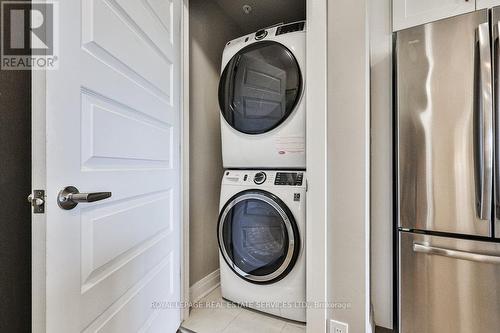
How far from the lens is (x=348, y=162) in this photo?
3.73ft

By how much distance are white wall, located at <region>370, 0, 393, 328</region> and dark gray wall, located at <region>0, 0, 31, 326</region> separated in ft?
5.40

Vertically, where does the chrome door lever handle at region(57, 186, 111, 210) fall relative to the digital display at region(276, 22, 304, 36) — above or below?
below

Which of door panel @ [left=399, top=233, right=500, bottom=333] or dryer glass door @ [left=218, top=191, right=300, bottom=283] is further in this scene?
dryer glass door @ [left=218, top=191, right=300, bottom=283]

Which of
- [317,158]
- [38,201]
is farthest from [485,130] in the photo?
[38,201]

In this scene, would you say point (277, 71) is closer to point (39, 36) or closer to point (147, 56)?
point (147, 56)

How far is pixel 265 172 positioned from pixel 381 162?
0.73 metres

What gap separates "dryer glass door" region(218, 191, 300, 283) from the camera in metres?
1.40

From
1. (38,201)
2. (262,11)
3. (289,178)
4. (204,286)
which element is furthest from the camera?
(262,11)

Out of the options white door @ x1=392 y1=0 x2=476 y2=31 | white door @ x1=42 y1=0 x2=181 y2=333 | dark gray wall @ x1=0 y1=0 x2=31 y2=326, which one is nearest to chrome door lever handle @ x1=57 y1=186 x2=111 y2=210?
white door @ x1=42 y1=0 x2=181 y2=333

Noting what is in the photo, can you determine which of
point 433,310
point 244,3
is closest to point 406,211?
point 433,310

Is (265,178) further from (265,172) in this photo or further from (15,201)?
(15,201)

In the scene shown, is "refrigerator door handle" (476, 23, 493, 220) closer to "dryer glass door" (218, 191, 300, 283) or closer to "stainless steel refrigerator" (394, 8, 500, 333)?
"stainless steel refrigerator" (394, 8, 500, 333)

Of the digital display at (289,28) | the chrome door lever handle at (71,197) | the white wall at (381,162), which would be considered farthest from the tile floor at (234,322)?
the digital display at (289,28)

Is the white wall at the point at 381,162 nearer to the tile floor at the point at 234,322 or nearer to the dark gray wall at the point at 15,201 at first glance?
the tile floor at the point at 234,322
